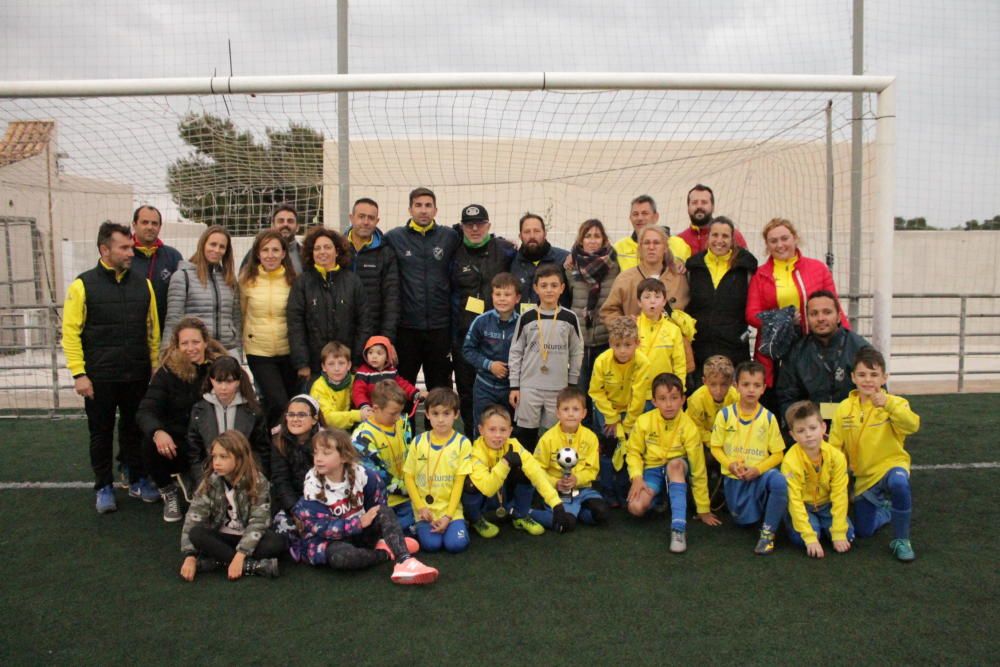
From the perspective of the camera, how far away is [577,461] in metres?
4.01

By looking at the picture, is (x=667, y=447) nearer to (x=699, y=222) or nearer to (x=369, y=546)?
(x=699, y=222)

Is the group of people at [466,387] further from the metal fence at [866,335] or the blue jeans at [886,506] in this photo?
the metal fence at [866,335]

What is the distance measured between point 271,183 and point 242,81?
5.63 ft

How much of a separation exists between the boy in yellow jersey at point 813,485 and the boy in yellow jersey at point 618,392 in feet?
2.82

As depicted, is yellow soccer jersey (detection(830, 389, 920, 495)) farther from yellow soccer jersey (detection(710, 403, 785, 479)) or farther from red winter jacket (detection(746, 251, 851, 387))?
red winter jacket (detection(746, 251, 851, 387))

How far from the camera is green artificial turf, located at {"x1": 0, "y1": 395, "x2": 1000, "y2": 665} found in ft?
8.48

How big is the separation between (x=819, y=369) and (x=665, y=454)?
98cm

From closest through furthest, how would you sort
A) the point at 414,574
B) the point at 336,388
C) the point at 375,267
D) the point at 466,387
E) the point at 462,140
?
the point at 414,574 < the point at 336,388 < the point at 375,267 < the point at 466,387 < the point at 462,140

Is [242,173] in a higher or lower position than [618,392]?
higher

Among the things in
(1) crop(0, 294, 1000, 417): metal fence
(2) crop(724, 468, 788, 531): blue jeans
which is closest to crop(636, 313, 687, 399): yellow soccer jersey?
(2) crop(724, 468, 788, 531): blue jeans

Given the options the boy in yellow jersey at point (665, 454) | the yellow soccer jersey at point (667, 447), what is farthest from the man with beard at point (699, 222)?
the yellow soccer jersey at point (667, 447)

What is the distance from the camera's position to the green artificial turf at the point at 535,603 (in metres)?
2.59

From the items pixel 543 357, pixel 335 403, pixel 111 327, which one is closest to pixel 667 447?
pixel 543 357

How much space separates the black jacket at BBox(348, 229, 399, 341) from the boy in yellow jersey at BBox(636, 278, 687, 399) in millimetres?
1553
